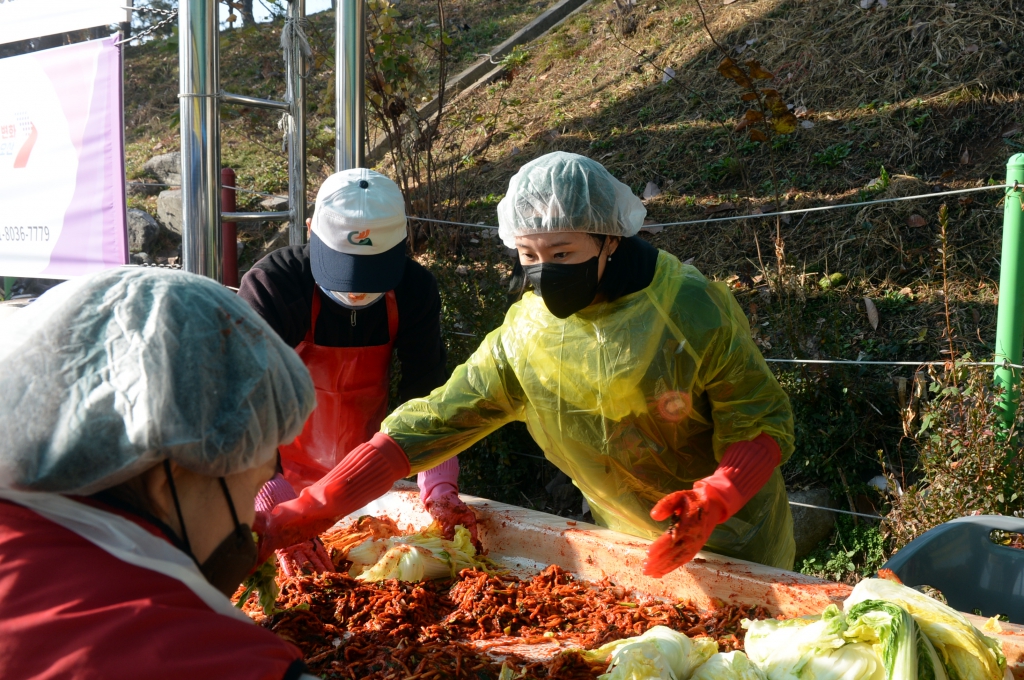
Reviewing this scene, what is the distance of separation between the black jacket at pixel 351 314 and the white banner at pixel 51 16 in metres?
1.66

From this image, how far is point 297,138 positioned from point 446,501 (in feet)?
7.89

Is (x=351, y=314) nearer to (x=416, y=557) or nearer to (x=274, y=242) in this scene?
(x=416, y=557)

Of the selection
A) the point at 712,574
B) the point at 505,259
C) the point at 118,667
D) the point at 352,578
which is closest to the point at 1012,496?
the point at 712,574

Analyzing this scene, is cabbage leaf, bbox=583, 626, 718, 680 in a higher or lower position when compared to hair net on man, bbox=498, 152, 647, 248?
lower

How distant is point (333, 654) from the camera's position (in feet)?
7.12

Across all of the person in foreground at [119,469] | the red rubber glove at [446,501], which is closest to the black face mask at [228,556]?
the person in foreground at [119,469]

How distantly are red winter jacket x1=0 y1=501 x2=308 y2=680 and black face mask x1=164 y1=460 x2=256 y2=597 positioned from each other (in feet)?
0.34

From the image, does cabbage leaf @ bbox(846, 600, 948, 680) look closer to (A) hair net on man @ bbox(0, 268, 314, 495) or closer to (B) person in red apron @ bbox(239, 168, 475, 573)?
(A) hair net on man @ bbox(0, 268, 314, 495)

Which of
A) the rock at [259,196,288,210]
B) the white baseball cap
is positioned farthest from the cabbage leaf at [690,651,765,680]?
the rock at [259,196,288,210]

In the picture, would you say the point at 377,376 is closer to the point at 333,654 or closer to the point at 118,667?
the point at 333,654

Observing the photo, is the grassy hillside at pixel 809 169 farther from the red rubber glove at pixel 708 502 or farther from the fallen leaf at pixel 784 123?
the red rubber glove at pixel 708 502

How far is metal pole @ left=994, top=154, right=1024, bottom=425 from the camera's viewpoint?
3.33 m

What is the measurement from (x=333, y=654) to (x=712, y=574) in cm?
104

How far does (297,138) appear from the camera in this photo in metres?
4.50
